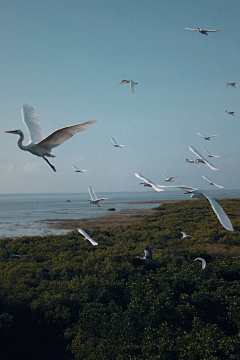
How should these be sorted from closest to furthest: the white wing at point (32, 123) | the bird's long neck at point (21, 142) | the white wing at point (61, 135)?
the white wing at point (61, 135), the bird's long neck at point (21, 142), the white wing at point (32, 123)

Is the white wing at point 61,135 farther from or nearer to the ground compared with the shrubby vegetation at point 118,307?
farther from the ground

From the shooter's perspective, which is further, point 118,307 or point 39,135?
point 39,135

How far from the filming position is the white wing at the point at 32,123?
43.9 ft

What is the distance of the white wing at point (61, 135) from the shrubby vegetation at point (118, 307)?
6247mm

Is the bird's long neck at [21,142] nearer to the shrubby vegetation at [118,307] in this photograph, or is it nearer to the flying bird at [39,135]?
the flying bird at [39,135]

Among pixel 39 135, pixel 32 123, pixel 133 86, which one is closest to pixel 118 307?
pixel 39 135

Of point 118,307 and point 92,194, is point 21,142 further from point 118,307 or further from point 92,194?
point 92,194

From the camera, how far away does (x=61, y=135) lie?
10.5 m

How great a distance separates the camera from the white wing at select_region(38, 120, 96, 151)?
968cm

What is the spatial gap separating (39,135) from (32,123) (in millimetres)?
688

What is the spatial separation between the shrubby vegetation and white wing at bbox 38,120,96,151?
6.25 metres

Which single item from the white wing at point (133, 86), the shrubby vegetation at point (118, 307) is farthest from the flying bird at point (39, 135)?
the white wing at point (133, 86)

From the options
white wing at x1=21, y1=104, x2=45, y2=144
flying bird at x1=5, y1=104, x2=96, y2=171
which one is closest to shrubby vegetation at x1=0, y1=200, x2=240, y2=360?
flying bird at x1=5, y1=104, x2=96, y2=171

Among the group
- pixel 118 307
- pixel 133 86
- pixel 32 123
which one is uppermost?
pixel 133 86
